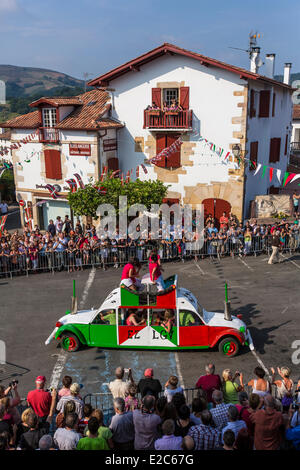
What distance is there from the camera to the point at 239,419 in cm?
689

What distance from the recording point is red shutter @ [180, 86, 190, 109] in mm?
22344

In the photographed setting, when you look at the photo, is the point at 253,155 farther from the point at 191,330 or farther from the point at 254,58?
the point at 191,330

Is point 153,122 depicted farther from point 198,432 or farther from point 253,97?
point 198,432

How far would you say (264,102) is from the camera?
78.2 feet

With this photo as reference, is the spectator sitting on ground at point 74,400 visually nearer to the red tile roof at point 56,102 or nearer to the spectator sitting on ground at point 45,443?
the spectator sitting on ground at point 45,443

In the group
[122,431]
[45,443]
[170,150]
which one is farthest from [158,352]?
[170,150]

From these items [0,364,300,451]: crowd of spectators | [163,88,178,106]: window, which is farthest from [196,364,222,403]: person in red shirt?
[163,88,178,106]: window

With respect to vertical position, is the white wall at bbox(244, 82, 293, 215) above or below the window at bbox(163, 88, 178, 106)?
below

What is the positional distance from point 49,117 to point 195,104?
8.26 m

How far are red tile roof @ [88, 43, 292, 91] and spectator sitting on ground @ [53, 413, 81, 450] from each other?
18.5 metres

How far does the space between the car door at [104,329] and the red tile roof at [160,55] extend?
47.6 feet

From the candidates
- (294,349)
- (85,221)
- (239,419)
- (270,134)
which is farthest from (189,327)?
(270,134)

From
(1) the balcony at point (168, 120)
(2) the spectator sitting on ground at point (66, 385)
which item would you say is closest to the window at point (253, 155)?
(1) the balcony at point (168, 120)

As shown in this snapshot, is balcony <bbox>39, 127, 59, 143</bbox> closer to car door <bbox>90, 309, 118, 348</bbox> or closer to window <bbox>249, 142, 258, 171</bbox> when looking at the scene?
window <bbox>249, 142, 258, 171</bbox>
